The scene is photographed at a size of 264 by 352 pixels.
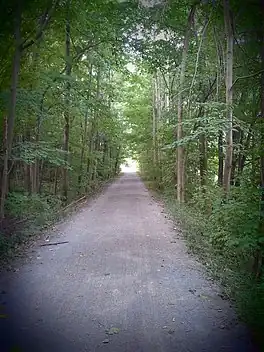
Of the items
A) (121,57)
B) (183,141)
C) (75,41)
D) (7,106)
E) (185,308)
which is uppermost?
(75,41)

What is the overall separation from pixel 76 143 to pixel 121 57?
6470 millimetres

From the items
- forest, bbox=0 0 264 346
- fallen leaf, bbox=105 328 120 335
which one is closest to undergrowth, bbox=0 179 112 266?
forest, bbox=0 0 264 346

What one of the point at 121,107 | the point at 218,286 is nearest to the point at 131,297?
the point at 218,286

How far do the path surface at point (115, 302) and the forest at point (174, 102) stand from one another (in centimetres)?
48

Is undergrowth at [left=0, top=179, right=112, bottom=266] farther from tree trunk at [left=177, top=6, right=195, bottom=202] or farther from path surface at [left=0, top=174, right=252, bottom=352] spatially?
tree trunk at [left=177, top=6, right=195, bottom=202]

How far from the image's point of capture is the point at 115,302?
4543 mm

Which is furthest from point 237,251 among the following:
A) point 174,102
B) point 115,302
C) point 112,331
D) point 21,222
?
point 174,102

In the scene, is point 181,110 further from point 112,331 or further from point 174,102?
point 112,331

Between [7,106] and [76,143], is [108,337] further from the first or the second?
[76,143]

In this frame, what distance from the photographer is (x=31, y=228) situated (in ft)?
28.4

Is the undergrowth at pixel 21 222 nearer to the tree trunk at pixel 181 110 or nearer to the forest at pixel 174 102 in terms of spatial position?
the forest at pixel 174 102

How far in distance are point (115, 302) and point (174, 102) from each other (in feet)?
37.1

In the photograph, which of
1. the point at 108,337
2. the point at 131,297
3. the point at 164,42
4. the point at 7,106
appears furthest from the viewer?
the point at 164,42

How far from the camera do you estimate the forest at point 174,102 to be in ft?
19.6
